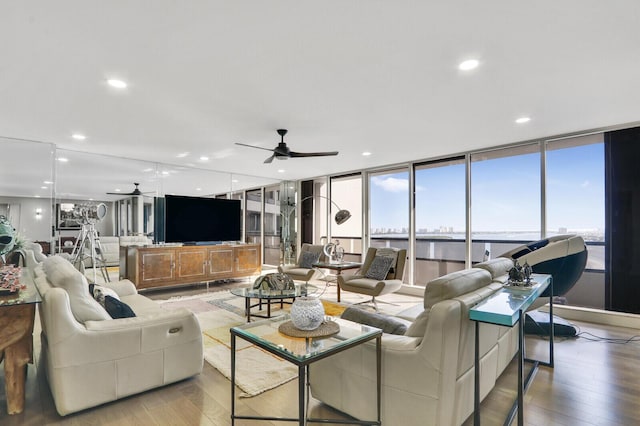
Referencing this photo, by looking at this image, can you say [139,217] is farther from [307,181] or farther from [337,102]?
[337,102]

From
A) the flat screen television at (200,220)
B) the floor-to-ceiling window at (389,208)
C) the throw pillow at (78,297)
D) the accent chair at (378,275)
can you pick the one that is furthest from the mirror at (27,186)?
the floor-to-ceiling window at (389,208)

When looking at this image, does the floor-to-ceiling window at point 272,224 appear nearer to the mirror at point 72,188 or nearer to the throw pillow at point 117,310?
the mirror at point 72,188

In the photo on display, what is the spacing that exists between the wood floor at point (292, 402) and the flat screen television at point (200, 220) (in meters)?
3.57

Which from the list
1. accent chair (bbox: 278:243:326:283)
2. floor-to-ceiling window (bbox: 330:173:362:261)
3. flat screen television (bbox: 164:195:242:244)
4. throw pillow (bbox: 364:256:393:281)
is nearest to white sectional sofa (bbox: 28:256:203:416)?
throw pillow (bbox: 364:256:393:281)

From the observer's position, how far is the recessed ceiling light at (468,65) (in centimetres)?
244

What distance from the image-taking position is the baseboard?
389cm

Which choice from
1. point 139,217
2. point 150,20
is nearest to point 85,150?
point 139,217

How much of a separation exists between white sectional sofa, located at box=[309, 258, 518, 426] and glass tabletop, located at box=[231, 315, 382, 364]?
0.45ft

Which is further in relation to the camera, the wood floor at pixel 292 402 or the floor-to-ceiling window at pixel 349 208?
the floor-to-ceiling window at pixel 349 208

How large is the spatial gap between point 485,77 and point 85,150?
5724mm

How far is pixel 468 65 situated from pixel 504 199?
10.4ft

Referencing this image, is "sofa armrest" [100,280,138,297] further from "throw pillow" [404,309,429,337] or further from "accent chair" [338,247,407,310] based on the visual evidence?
"throw pillow" [404,309,429,337]

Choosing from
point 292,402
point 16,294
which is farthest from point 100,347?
point 292,402

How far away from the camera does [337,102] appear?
3252 millimetres
